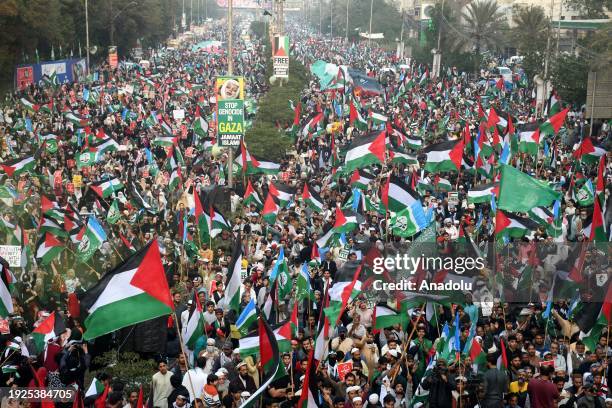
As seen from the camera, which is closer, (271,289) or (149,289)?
(149,289)

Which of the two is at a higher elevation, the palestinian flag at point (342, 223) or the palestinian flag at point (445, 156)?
the palestinian flag at point (445, 156)

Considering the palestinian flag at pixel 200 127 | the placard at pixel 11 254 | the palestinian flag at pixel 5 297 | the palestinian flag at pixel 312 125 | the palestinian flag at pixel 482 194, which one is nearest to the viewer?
the palestinian flag at pixel 5 297

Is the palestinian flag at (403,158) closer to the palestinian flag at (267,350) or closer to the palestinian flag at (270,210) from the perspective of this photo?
the palestinian flag at (270,210)

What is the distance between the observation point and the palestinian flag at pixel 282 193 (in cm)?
2006

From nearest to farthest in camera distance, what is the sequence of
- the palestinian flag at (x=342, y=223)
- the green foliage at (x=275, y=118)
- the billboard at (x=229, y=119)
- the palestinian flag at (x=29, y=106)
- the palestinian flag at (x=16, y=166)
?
1. the palestinian flag at (x=342, y=223)
2. the palestinian flag at (x=16, y=166)
3. the billboard at (x=229, y=119)
4. the green foliage at (x=275, y=118)
5. the palestinian flag at (x=29, y=106)

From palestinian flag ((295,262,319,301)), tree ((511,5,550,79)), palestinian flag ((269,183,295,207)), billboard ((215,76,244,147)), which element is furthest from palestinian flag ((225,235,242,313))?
tree ((511,5,550,79))

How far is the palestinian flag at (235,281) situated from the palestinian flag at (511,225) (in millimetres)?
3933

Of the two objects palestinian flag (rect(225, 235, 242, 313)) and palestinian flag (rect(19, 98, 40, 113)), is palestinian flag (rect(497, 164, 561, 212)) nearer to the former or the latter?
palestinian flag (rect(225, 235, 242, 313))

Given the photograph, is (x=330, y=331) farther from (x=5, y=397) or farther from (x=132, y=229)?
(x=132, y=229)

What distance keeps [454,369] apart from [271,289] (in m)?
3.61

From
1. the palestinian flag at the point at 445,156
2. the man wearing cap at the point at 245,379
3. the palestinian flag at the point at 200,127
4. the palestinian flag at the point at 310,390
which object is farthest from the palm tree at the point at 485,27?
the palestinian flag at the point at 310,390

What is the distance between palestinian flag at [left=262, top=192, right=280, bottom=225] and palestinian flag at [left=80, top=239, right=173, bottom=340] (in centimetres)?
878

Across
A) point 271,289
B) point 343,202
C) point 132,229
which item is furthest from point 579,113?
point 271,289

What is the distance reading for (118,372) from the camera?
1156 cm
